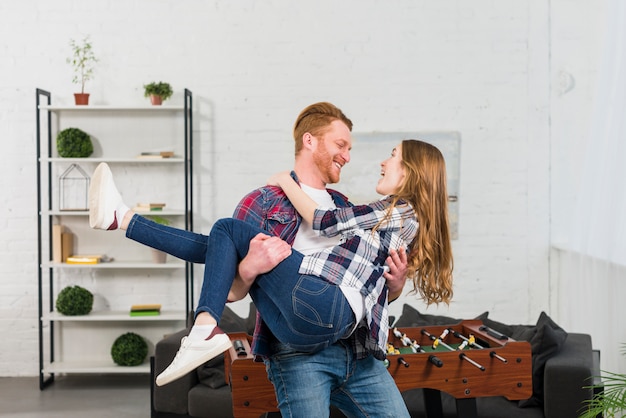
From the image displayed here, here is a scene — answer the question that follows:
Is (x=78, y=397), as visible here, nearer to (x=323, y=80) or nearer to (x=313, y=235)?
(x=323, y=80)

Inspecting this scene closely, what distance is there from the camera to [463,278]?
604 centimetres

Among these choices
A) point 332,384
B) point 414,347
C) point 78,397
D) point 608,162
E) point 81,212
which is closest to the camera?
point 332,384

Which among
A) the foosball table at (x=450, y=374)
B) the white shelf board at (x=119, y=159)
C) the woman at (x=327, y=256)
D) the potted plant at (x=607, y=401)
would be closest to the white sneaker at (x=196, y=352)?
the woman at (x=327, y=256)

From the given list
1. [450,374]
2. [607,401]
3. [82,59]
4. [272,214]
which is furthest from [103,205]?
[82,59]

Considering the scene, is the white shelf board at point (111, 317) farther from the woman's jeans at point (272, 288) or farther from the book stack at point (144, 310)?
the woman's jeans at point (272, 288)

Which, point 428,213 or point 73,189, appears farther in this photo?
point 73,189

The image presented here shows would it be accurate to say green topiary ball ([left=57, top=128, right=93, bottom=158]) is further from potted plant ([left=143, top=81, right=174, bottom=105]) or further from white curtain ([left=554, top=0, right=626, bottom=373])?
white curtain ([left=554, top=0, right=626, bottom=373])

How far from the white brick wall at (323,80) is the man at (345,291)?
342 cm

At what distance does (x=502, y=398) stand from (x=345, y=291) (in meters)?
2.19

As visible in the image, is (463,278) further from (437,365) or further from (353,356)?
(353,356)

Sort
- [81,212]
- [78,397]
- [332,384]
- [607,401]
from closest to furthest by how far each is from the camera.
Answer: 1. [332,384]
2. [607,401]
3. [78,397]
4. [81,212]

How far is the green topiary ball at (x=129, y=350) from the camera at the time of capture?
18.9 feet

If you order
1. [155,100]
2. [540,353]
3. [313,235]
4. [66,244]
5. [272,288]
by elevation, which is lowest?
[540,353]

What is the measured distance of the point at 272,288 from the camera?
87.0 inches
